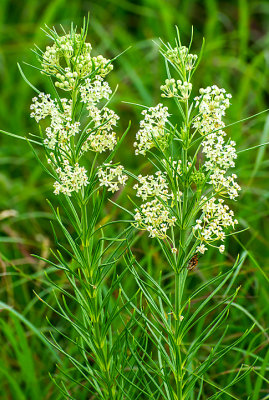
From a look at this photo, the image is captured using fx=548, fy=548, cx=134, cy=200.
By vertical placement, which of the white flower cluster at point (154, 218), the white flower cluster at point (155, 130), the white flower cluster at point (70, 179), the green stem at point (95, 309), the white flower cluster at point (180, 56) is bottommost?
the green stem at point (95, 309)

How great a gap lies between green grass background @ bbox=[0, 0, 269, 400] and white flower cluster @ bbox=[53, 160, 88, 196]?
886mm

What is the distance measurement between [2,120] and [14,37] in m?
1.13

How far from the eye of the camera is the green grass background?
3.16 metres

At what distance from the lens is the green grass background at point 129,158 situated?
3.16 m

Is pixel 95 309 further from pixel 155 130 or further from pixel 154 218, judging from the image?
pixel 155 130

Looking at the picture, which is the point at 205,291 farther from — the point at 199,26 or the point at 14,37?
the point at 199,26

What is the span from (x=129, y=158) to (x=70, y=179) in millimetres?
3163

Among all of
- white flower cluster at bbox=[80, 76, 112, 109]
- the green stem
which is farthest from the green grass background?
white flower cluster at bbox=[80, 76, 112, 109]

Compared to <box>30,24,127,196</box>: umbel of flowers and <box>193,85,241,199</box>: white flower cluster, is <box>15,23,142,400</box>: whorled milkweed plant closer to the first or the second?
<box>30,24,127,196</box>: umbel of flowers

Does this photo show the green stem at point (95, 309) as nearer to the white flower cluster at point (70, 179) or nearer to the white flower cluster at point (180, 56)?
the white flower cluster at point (70, 179)

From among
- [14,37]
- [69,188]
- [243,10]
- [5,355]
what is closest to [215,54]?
[243,10]

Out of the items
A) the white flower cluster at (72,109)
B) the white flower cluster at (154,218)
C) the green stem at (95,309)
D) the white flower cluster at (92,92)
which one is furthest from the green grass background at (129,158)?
the white flower cluster at (92,92)

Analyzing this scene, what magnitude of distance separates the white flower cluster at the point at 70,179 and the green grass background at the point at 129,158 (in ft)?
2.91

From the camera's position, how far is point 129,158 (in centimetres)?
498
